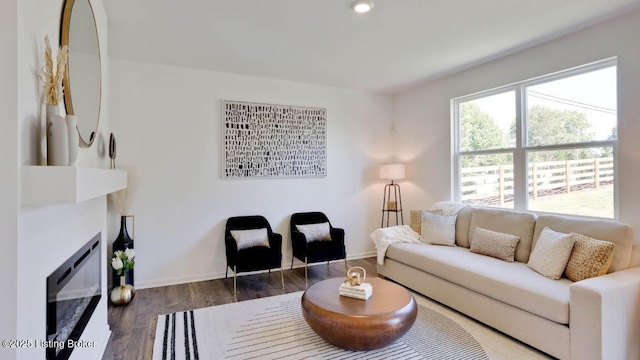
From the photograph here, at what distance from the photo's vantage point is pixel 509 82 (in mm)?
3619

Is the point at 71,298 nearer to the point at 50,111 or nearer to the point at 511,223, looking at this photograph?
the point at 50,111

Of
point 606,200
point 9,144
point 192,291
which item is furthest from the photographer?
point 192,291

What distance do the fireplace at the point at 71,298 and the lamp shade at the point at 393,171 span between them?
3608 millimetres

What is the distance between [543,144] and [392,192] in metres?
2.28

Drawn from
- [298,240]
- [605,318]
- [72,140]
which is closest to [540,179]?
[605,318]

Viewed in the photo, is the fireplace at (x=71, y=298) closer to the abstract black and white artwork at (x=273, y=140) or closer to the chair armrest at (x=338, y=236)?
the abstract black and white artwork at (x=273, y=140)

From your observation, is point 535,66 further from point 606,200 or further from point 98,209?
A: point 98,209

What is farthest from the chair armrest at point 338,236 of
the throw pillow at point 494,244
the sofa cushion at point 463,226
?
the throw pillow at point 494,244

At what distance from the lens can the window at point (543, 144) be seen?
9.63 feet

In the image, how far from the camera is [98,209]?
2379 millimetres

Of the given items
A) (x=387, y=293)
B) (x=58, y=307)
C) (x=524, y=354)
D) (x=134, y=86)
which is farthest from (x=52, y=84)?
(x=524, y=354)

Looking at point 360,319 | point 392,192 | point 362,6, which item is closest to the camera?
point 360,319

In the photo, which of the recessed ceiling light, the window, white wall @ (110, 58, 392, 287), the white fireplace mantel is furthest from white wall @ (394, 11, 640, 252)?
the white fireplace mantel

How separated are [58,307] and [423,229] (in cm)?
336
